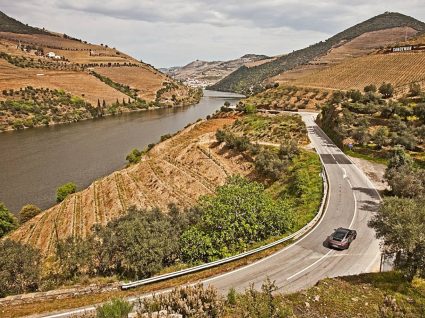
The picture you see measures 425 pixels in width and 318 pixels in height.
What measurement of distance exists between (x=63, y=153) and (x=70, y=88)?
7776 cm

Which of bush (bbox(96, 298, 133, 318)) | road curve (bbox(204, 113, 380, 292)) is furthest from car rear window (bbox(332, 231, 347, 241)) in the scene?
bush (bbox(96, 298, 133, 318))

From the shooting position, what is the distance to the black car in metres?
21.2

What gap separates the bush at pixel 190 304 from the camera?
11164mm

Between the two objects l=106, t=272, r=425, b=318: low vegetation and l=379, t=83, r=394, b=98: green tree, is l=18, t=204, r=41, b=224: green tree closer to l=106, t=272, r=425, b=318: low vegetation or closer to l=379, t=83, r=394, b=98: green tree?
l=106, t=272, r=425, b=318: low vegetation

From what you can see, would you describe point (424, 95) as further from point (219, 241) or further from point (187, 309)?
point (187, 309)

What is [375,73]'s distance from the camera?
3686 inches

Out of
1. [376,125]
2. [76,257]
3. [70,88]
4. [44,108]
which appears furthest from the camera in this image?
[70,88]

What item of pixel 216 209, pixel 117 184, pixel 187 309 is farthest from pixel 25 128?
pixel 187 309

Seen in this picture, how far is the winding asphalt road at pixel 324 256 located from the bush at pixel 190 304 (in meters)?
4.77

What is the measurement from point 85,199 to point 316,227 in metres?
30.2

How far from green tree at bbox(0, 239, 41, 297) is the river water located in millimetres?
27995

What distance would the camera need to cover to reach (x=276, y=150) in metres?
47.3

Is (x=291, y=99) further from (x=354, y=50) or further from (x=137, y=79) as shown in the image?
(x=137, y=79)

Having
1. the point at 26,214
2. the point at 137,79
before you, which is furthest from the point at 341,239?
the point at 137,79
